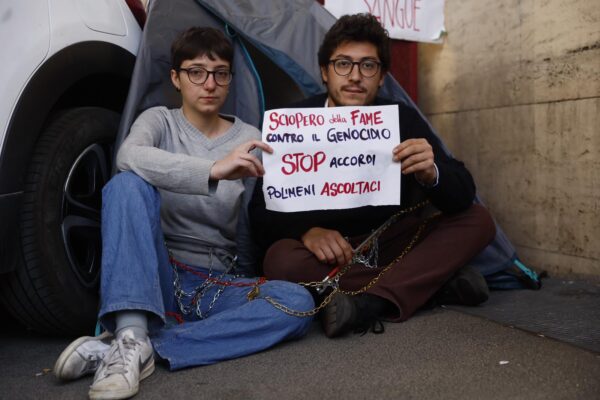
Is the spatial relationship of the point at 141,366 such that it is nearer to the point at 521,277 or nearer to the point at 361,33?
the point at 361,33

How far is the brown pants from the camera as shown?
2.50 metres

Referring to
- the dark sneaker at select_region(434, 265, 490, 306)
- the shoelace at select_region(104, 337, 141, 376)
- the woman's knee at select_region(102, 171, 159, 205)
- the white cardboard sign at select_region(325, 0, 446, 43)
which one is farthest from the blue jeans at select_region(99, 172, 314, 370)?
the white cardboard sign at select_region(325, 0, 446, 43)

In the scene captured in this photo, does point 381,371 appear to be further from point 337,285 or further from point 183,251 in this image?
point 183,251

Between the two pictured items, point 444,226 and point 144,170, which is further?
point 444,226

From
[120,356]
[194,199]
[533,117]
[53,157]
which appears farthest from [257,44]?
[120,356]

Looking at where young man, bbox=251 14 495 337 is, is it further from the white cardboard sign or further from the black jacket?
the white cardboard sign

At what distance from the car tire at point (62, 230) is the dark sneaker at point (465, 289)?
1.37m

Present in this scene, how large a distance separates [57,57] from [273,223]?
998 mm

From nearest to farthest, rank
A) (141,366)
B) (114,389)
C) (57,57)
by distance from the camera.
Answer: (114,389) < (141,366) < (57,57)

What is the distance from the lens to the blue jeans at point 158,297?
202 cm

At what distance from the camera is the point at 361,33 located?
272 cm

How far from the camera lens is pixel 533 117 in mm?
3355

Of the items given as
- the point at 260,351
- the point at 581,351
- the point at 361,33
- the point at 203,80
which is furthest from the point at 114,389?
the point at 361,33

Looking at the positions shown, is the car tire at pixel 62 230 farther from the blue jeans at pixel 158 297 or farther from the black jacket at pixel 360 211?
the black jacket at pixel 360 211
